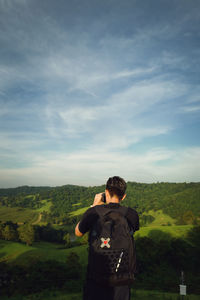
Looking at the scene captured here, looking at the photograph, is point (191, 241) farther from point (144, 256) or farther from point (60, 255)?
point (60, 255)

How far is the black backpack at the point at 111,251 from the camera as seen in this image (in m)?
2.31

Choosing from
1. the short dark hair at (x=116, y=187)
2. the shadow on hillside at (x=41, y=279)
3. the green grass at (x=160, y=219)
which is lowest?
the green grass at (x=160, y=219)

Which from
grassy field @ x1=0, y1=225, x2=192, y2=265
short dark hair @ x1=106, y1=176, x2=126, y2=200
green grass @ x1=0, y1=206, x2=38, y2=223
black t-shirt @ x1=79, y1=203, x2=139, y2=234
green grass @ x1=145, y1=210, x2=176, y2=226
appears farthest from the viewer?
green grass @ x1=0, y1=206, x2=38, y2=223

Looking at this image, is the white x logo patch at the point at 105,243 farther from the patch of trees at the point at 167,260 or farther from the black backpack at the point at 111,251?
the patch of trees at the point at 167,260

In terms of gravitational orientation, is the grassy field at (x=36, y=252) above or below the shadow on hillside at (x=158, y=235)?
below

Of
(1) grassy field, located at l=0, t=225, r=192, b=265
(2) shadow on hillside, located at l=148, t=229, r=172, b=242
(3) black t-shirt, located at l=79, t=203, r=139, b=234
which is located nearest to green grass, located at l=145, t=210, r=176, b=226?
(1) grassy field, located at l=0, t=225, r=192, b=265

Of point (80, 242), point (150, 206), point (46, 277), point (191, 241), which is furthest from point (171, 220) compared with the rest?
point (46, 277)

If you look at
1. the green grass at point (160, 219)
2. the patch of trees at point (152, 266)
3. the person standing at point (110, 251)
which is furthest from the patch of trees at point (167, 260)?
the green grass at point (160, 219)

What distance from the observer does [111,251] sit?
7.64 feet

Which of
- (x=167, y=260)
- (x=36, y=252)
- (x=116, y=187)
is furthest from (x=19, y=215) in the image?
(x=116, y=187)

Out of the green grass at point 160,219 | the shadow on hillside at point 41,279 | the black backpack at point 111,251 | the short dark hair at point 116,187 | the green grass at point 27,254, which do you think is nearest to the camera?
the black backpack at point 111,251

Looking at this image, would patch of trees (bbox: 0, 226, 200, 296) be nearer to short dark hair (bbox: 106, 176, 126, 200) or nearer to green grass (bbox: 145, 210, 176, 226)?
short dark hair (bbox: 106, 176, 126, 200)

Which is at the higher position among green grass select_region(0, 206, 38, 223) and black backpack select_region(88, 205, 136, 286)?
black backpack select_region(88, 205, 136, 286)

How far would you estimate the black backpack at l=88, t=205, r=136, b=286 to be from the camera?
2314mm
